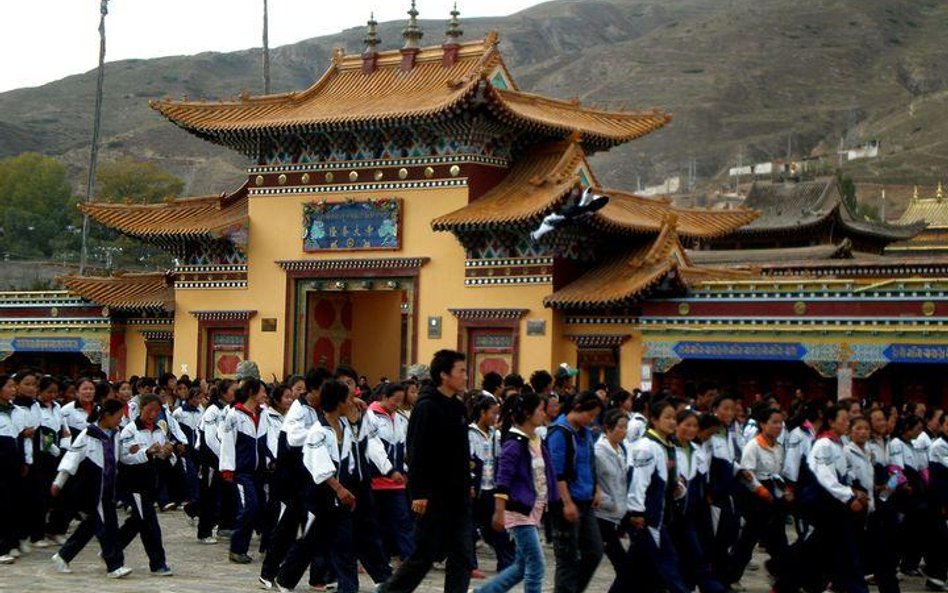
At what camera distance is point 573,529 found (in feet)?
38.6

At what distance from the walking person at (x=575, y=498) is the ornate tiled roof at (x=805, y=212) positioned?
33899mm

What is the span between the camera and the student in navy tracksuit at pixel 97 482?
46.5ft

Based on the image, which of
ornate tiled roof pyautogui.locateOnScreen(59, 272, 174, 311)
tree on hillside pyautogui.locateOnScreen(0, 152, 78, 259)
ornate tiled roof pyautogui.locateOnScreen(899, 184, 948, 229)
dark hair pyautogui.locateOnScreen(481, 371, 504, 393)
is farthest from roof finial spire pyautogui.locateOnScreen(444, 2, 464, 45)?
tree on hillside pyautogui.locateOnScreen(0, 152, 78, 259)

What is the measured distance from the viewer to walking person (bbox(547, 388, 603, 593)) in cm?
1180

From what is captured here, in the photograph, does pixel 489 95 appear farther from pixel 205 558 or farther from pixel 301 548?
pixel 301 548

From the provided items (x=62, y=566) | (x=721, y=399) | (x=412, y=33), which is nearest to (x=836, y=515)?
(x=721, y=399)

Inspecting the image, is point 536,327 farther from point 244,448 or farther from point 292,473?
point 292,473

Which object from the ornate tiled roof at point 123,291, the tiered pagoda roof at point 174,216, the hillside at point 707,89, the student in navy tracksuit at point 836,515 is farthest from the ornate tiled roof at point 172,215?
the hillside at point 707,89

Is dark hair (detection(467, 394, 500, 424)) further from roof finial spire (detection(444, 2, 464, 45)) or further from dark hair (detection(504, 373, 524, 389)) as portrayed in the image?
roof finial spire (detection(444, 2, 464, 45))

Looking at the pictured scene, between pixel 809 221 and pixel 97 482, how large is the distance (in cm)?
3400

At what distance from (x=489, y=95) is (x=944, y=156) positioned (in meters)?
88.5

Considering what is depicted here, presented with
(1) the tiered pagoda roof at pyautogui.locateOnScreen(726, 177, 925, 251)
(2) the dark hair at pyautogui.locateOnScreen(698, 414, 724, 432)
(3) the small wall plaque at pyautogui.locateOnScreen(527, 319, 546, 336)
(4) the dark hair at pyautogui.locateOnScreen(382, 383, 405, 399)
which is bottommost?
(2) the dark hair at pyautogui.locateOnScreen(698, 414, 724, 432)

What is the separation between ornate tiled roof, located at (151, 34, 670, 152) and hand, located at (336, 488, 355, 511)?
17.4 metres

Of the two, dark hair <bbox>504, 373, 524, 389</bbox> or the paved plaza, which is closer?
the paved plaza
